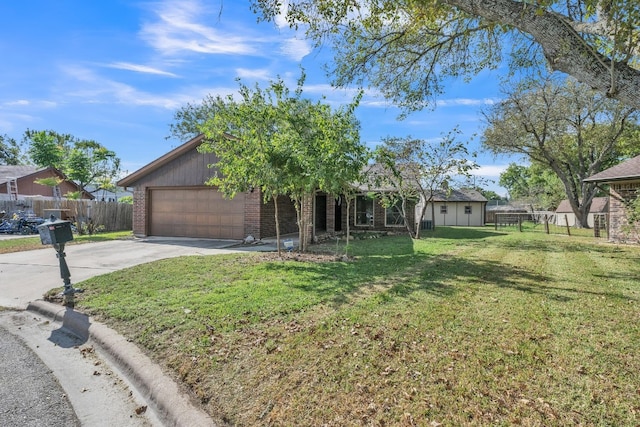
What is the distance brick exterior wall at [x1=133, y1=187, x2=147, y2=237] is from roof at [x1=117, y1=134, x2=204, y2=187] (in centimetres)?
56

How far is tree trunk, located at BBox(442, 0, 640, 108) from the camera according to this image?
9.20 ft

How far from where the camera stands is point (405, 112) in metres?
9.19

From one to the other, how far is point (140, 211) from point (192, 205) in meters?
2.61

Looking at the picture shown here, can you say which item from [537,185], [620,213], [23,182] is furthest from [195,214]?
[537,185]

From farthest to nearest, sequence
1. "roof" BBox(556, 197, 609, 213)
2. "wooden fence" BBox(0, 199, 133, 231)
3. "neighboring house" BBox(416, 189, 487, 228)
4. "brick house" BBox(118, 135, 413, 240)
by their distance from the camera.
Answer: "neighboring house" BBox(416, 189, 487, 228)
"roof" BBox(556, 197, 609, 213)
"wooden fence" BBox(0, 199, 133, 231)
"brick house" BBox(118, 135, 413, 240)

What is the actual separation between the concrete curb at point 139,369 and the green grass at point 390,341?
0.12 m

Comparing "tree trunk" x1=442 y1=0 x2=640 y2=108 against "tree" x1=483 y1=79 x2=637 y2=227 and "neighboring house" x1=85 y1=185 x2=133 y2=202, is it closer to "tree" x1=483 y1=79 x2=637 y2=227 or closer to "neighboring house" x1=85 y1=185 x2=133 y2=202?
"tree" x1=483 y1=79 x2=637 y2=227

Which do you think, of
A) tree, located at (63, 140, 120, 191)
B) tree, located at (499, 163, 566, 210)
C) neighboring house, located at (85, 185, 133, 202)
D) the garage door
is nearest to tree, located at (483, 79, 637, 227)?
tree, located at (499, 163, 566, 210)

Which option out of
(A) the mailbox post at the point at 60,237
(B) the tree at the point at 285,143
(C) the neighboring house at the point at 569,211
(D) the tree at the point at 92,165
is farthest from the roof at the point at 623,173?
(D) the tree at the point at 92,165

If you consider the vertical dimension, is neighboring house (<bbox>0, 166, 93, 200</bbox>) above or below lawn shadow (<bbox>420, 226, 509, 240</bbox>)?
above

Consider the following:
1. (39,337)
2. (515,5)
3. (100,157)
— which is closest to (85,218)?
(100,157)

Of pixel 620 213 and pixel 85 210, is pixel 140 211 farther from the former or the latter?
pixel 620 213

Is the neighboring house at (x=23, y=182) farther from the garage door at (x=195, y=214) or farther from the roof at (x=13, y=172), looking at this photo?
the garage door at (x=195, y=214)

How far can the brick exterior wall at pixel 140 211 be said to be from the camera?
15.0m
